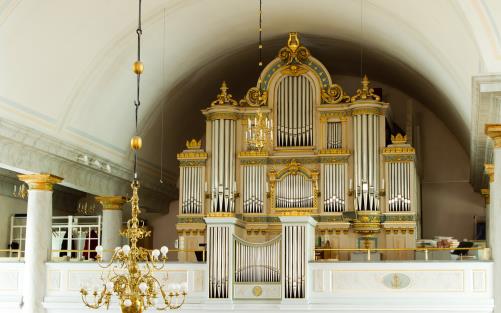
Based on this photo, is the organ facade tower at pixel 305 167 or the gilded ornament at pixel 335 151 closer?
the organ facade tower at pixel 305 167

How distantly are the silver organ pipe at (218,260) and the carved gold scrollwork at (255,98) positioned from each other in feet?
14.9

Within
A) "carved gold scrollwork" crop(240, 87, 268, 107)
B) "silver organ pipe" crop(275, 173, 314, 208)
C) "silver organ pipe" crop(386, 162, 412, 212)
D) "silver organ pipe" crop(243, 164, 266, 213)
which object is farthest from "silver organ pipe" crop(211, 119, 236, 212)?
"silver organ pipe" crop(386, 162, 412, 212)

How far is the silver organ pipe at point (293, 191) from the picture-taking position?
893 inches

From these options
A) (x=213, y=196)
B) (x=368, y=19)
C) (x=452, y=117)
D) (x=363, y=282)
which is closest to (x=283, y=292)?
(x=363, y=282)

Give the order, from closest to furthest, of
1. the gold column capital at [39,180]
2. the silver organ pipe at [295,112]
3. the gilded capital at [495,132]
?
the gilded capital at [495,132] → the gold column capital at [39,180] → the silver organ pipe at [295,112]

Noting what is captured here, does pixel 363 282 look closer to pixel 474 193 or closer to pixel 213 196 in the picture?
pixel 213 196

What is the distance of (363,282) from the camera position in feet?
62.3

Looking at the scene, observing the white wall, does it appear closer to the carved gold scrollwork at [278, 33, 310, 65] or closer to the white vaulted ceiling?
the white vaulted ceiling

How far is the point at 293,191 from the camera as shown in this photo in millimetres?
22781

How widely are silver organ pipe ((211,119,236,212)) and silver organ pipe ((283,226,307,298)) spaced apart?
3.60 metres

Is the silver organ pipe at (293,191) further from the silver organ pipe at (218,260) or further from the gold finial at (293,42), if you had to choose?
the silver organ pipe at (218,260)

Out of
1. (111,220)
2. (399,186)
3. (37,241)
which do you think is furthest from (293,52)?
(37,241)

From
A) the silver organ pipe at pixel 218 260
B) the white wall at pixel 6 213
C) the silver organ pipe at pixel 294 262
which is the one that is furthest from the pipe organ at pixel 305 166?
the white wall at pixel 6 213

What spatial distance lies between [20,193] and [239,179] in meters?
5.88
